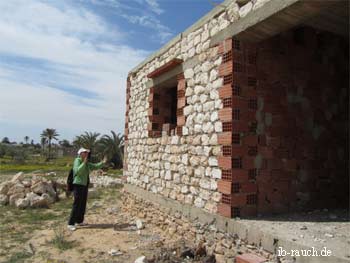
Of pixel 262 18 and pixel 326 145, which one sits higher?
pixel 262 18

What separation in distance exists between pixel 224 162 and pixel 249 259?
1426 millimetres

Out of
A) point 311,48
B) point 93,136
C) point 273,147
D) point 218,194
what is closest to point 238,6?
point 311,48

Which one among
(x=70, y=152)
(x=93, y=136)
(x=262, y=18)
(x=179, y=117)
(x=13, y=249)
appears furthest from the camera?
(x=70, y=152)

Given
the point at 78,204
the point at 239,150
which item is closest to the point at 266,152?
the point at 239,150

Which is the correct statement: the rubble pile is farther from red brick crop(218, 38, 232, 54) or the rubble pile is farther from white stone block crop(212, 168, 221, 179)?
red brick crop(218, 38, 232, 54)

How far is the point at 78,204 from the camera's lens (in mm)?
7348

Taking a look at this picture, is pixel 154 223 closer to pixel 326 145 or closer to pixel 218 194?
pixel 218 194

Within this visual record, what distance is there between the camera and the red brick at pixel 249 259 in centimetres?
386

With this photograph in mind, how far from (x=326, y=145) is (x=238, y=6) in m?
2.84

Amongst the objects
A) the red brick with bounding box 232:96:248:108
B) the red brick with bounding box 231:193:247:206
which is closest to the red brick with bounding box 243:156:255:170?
the red brick with bounding box 231:193:247:206

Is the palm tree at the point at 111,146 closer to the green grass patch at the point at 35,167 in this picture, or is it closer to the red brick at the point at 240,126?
the green grass patch at the point at 35,167

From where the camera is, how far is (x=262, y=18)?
13.8 ft

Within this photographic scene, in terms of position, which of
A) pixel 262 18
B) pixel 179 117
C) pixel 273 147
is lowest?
pixel 273 147

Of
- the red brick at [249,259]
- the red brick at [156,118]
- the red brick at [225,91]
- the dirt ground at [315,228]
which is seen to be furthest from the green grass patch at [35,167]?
the red brick at [249,259]
